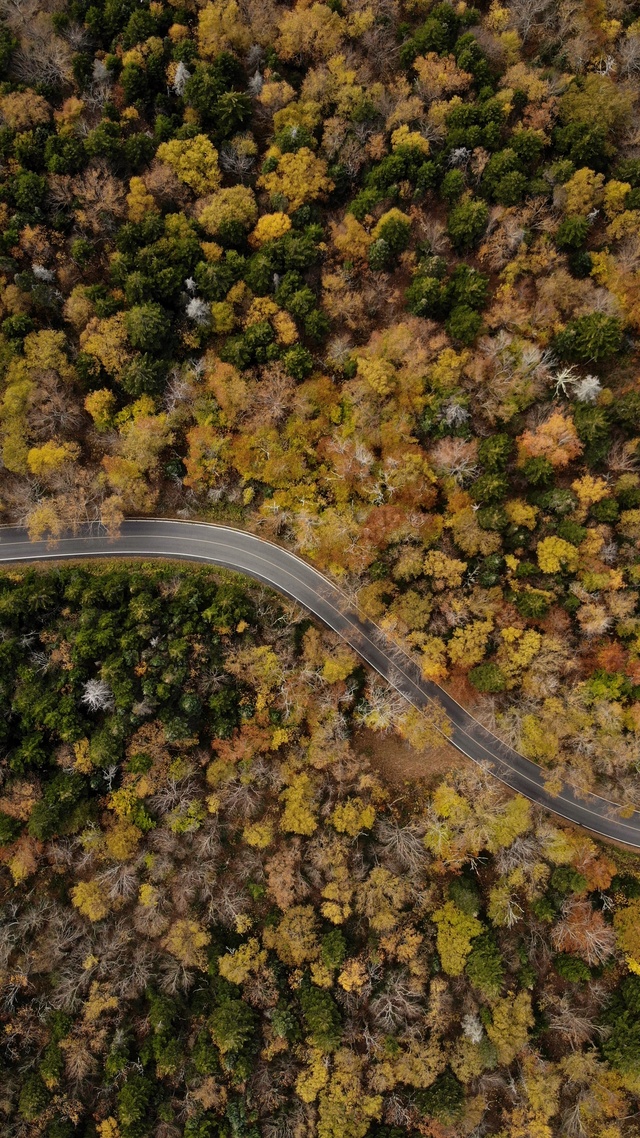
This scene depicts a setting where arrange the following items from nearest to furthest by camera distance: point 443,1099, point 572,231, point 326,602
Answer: point 443,1099, point 572,231, point 326,602

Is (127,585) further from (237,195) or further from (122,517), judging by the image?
(237,195)

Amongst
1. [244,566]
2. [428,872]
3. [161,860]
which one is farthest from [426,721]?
[161,860]

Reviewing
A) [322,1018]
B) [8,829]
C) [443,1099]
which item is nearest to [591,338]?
[322,1018]

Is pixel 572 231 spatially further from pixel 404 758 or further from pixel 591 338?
pixel 404 758

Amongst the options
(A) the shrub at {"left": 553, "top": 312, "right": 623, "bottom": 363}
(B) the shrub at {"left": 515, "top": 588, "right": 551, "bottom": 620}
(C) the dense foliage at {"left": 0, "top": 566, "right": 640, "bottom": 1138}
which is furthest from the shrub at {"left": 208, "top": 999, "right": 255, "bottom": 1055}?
(A) the shrub at {"left": 553, "top": 312, "right": 623, "bottom": 363}

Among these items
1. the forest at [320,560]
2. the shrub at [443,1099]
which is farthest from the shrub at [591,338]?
the shrub at [443,1099]

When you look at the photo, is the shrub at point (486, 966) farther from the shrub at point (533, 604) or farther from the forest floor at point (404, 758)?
the shrub at point (533, 604)

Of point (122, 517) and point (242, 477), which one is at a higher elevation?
point (242, 477)
